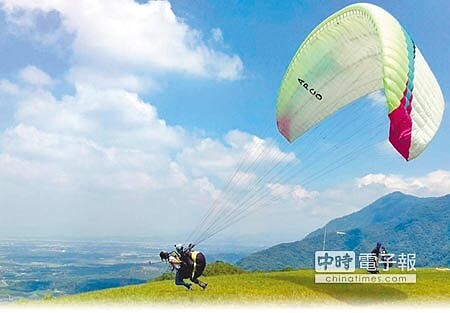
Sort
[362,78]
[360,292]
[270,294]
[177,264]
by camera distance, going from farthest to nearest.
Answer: [360,292] → [362,78] → [270,294] → [177,264]

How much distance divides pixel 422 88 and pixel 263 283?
21.8 ft

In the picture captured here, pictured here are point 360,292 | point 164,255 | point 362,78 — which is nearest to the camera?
point 164,255

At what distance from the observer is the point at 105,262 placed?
132 meters

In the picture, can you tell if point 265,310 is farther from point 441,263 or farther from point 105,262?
point 441,263

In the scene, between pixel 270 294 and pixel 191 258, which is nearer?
pixel 191 258

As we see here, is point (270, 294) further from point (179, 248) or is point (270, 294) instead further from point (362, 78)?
point (362, 78)

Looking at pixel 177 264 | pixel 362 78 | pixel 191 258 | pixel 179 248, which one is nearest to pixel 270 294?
pixel 191 258

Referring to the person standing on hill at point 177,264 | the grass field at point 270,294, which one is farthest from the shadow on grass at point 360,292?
the person standing on hill at point 177,264

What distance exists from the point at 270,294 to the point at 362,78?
5.50 metres

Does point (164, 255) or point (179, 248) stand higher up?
point (179, 248)

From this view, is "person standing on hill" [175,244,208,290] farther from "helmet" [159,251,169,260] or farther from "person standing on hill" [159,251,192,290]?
"helmet" [159,251,169,260]

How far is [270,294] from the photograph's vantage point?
40.7 ft

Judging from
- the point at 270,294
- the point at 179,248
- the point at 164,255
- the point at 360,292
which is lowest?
the point at 270,294

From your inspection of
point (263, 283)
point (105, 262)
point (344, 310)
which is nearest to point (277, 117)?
point (263, 283)
